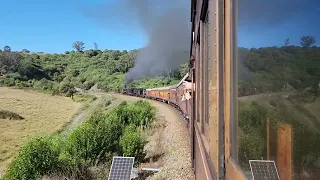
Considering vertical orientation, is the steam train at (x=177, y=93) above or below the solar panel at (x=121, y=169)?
above

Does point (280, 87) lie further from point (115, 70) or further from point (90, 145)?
point (115, 70)

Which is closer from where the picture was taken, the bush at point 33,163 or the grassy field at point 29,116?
the bush at point 33,163

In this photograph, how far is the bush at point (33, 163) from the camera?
1252 cm

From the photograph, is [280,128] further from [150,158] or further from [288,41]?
[150,158]

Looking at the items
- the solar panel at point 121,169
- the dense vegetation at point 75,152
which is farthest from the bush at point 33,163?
the solar panel at point 121,169

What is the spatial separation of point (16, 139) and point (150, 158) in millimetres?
28511

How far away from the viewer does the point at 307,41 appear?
2.16 ft

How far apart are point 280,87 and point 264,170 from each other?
262 mm

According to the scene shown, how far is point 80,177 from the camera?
527 inches

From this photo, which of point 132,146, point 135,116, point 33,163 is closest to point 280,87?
point 33,163

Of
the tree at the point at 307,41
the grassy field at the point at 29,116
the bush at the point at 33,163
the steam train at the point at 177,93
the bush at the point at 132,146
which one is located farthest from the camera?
the grassy field at the point at 29,116

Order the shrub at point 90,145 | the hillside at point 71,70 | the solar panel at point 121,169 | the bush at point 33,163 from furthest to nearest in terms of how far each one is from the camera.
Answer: the hillside at point 71,70
the shrub at point 90,145
the bush at point 33,163
the solar panel at point 121,169

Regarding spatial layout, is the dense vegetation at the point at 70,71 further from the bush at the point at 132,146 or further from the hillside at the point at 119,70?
the bush at the point at 132,146

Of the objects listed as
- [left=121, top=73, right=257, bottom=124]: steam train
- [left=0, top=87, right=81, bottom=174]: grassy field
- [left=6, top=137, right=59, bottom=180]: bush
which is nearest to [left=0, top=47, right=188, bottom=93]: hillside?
[left=0, top=87, right=81, bottom=174]: grassy field
